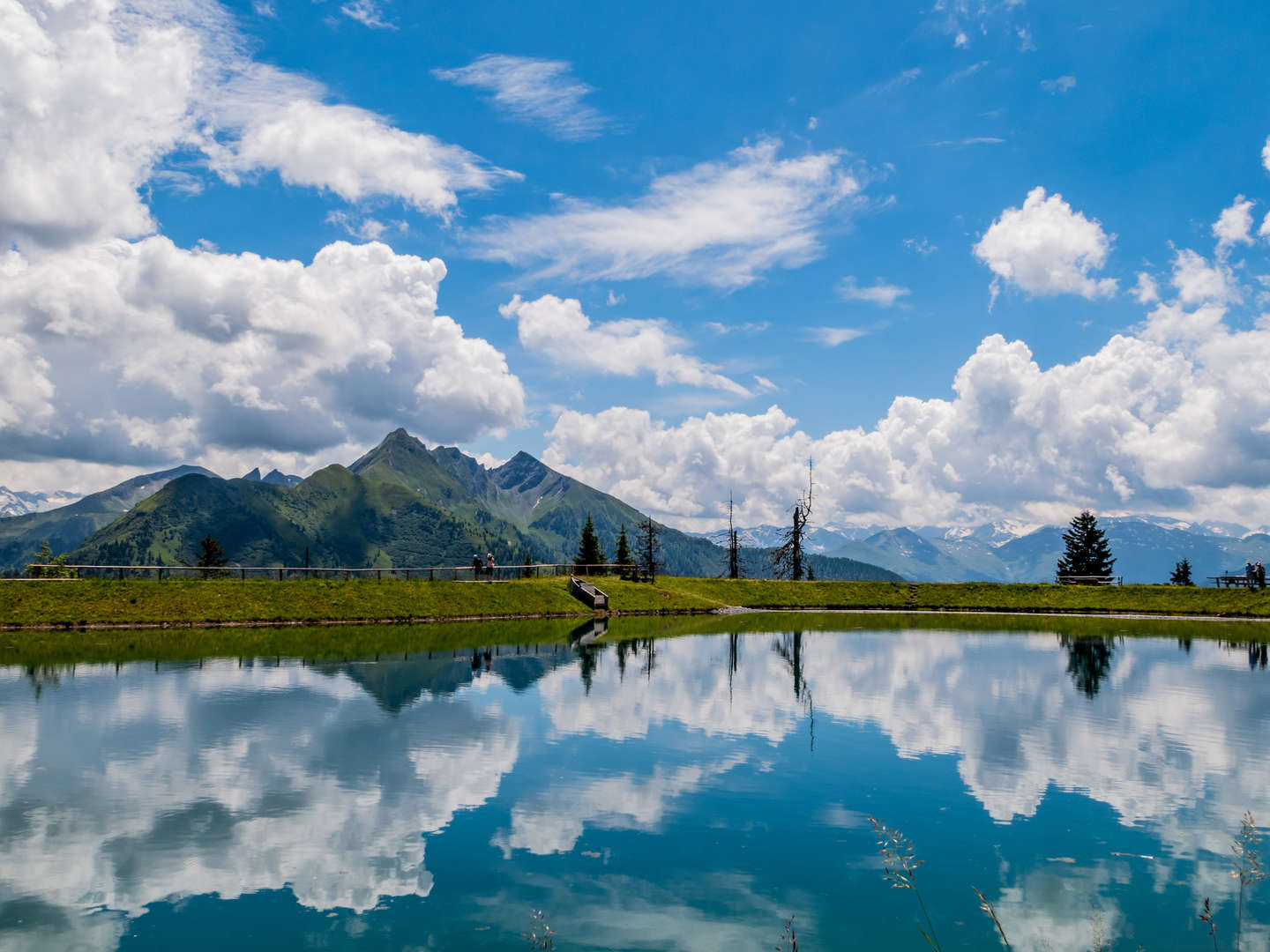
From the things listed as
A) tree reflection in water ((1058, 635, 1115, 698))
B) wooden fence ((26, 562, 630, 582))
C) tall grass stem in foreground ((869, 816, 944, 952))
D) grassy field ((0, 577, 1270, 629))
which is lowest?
tree reflection in water ((1058, 635, 1115, 698))

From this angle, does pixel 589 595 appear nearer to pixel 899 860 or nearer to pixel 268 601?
pixel 268 601

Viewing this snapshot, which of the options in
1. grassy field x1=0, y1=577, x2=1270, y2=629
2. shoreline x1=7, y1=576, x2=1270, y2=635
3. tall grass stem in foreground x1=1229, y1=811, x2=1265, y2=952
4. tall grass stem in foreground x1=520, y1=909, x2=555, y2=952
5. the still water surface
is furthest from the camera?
grassy field x1=0, y1=577, x2=1270, y2=629

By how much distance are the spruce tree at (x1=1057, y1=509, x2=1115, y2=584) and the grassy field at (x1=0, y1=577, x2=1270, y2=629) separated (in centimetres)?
3298

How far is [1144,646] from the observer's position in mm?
68875

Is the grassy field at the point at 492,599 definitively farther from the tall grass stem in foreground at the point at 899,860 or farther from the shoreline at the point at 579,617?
the tall grass stem in foreground at the point at 899,860

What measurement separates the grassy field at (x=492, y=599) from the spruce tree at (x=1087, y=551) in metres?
33.0

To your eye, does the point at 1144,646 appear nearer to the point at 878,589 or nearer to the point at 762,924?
the point at 878,589

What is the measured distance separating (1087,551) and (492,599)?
379ft

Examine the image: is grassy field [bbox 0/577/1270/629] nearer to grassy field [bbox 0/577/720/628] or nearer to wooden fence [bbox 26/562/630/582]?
grassy field [bbox 0/577/720/628]

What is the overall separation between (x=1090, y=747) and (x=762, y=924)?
71.1ft

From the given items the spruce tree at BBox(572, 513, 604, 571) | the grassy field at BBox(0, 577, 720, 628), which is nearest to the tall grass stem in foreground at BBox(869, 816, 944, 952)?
the grassy field at BBox(0, 577, 720, 628)

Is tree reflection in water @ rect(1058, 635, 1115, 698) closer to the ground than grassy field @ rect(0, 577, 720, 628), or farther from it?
closer to the ground

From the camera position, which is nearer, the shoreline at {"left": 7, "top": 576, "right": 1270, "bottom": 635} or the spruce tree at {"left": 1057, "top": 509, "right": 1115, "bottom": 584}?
the shoreline at {"left": 7, "top": 576, "right": 1270, "bottom": 635}

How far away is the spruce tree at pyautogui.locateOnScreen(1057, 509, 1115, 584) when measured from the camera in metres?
149
